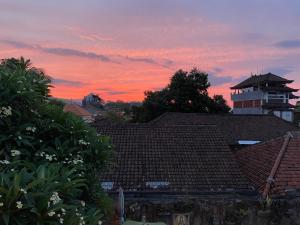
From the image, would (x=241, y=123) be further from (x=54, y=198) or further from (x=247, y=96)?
(x=54, y=198)

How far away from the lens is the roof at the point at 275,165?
11977 millimetres

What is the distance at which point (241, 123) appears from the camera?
91.9 feet

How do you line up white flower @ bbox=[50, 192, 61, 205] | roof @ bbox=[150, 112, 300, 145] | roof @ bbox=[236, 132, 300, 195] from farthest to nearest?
roof @ bbox=[150, 112, 300, 145] → roof @ bbox=[236, 132, 300, 195] → white flower @ bbox=[50, 192, 61, 205]

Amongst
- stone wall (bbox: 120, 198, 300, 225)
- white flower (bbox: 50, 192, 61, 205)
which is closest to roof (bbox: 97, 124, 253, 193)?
stone wall (bbox: 120, 198, 300, 225)

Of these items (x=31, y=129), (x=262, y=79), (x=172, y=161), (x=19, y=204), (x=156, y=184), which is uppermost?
(x=262, y=79)

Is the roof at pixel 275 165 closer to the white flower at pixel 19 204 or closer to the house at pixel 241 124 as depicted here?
the house at pixel 241 124

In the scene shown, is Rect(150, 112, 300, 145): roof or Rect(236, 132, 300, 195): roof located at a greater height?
Rect(150, 112, 300, 145): roof

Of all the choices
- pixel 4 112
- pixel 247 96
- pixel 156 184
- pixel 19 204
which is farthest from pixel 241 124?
pixel 19 204

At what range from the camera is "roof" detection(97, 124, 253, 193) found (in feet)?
42.7

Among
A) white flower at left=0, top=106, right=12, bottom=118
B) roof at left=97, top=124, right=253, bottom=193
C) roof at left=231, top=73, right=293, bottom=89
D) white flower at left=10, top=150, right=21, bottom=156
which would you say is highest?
roof at left=231, top=73, right=293, bottom=89

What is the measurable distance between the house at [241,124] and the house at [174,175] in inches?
385

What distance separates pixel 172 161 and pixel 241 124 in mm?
14744

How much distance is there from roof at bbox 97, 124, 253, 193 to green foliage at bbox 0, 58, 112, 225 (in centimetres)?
770

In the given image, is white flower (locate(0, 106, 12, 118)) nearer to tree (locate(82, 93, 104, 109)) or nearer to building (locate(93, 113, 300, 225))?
building (locate(93, 113, 300, 225))
